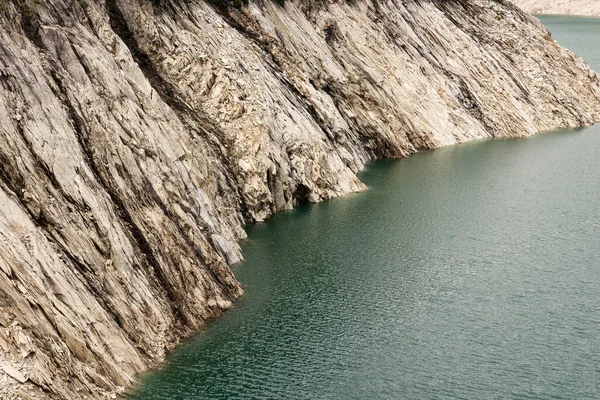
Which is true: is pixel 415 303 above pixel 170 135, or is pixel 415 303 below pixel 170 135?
below

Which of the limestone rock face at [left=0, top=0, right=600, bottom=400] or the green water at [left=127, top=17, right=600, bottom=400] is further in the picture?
the green water at [left=127, top=17, right=600, bottom=400]

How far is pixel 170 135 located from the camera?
4909 cm

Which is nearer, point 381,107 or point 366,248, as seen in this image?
point 366,248

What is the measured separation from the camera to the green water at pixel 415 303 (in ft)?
117

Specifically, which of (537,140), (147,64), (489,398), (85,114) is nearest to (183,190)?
(85,114)

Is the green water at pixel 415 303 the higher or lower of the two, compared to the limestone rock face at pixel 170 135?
lower

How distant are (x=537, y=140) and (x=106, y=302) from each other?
218 feet

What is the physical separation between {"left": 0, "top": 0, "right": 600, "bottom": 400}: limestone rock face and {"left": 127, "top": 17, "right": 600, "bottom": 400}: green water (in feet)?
7.34

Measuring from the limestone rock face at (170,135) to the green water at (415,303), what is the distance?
2236mm

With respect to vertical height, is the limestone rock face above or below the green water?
above

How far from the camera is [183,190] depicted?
1818 inches

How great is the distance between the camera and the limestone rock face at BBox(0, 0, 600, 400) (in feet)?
108

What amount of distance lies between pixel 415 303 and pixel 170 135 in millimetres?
17285

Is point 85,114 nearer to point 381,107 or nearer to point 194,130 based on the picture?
point 194,130
